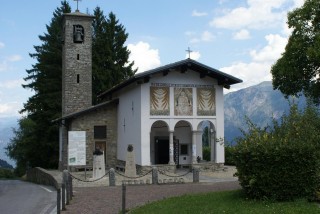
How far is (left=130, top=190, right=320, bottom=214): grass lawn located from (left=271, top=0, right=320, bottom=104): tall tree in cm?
1429

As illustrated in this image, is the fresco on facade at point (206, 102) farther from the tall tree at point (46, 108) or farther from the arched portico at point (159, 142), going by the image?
the tall tree at point (46, 108)

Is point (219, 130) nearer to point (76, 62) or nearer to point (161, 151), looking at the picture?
point (161, 151)

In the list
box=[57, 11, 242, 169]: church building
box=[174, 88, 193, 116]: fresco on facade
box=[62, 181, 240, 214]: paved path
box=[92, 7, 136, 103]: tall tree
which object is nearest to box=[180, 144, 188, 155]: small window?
box=[57, 11, 242, 169]: church building

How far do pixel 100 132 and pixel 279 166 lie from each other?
19631 millimetres

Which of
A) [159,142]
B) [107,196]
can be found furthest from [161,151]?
[107,196]

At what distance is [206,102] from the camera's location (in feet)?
84.5

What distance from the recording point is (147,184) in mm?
19219

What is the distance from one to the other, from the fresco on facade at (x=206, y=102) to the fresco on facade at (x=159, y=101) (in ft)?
6.97

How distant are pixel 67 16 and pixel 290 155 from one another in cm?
2423

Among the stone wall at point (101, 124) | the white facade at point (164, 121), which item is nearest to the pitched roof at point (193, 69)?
the white facade at point (164, 121)

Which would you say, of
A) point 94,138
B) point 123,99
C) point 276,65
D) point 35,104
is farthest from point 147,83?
point 35,104

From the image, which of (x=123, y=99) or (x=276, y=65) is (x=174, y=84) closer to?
(x=123, y=99)

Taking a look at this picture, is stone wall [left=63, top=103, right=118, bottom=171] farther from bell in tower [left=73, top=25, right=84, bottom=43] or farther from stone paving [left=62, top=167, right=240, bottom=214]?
stone paving [left=62, top=167, right=240, bottom=214]

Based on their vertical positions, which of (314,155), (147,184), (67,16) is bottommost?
(147,184)
